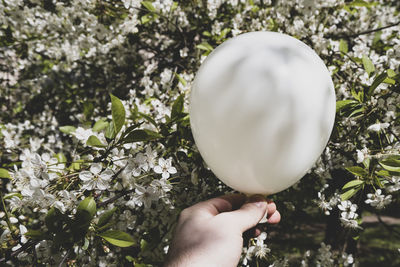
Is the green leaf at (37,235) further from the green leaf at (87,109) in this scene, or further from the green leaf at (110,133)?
the green leaf at (87,109)

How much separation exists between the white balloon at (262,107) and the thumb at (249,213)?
0.42 ft

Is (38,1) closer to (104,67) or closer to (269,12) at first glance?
(104,67)

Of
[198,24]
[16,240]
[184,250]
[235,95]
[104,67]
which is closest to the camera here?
[235,95]

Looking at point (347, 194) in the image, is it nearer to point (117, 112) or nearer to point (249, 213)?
point (249, 213)

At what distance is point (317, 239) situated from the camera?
18.9 feet

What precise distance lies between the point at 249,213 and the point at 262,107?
1.68 feet

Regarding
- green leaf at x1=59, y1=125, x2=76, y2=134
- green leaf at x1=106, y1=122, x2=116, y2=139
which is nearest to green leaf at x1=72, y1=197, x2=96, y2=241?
green leaf at x1=106, y1=122, x2=116, y2=139

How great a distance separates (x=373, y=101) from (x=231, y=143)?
3.54 ft

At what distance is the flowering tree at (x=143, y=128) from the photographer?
1.46m

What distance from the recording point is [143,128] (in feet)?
6.19

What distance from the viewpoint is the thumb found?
123 cm

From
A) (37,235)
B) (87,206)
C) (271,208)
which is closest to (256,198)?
(271,208)

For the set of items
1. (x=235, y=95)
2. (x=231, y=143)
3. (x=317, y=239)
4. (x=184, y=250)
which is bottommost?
(x=317, y=239)

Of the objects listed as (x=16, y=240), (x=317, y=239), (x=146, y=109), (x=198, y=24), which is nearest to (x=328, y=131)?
(x=146, y=109)
